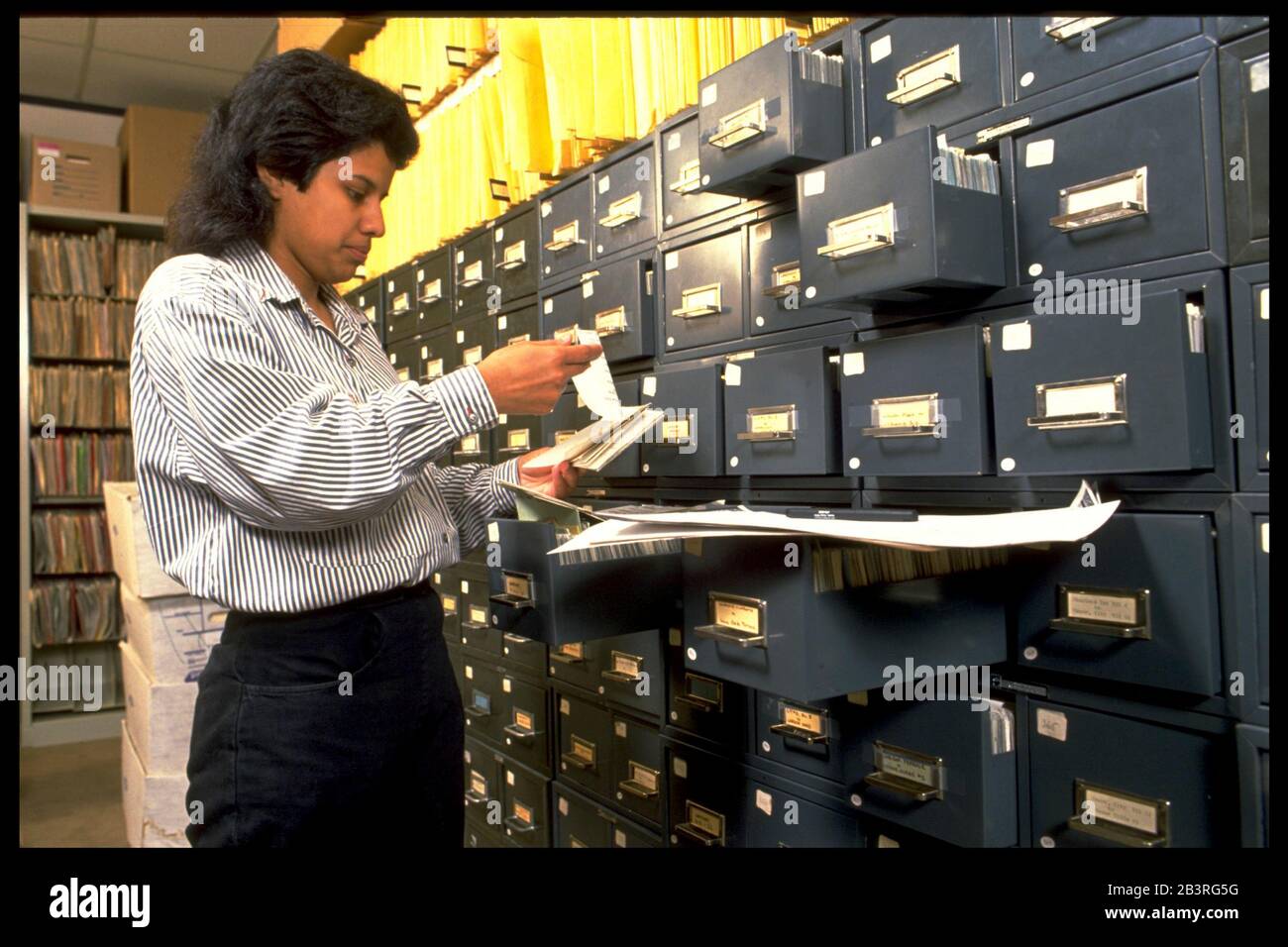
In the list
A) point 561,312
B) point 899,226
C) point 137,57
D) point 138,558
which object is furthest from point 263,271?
point 137,57

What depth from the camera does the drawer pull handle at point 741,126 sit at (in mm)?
1340

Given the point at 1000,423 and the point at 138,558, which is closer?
the point at 1000,423

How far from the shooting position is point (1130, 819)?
103 cm

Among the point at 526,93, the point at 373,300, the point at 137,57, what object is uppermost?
the point at 137,57

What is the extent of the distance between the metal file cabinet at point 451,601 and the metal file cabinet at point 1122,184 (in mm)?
1890

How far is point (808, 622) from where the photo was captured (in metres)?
0.94

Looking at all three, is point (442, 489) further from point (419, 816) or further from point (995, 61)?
point (995, 61)

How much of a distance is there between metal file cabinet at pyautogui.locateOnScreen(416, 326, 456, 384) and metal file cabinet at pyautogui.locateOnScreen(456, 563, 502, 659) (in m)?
0.58

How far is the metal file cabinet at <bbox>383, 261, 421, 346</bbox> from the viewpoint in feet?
9.30

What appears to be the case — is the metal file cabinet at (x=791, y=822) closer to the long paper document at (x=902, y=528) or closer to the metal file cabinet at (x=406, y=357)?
the long paper document at (x=902, y=528)

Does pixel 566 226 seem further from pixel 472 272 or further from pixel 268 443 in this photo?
pixel 268 443

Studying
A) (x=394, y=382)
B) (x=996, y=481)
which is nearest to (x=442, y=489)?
(x=394, y=382)

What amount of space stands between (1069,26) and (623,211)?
3.07 ft

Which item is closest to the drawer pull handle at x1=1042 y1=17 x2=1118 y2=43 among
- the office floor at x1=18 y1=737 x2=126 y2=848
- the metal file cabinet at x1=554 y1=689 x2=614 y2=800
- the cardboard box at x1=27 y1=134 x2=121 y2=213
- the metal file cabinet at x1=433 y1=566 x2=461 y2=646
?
the metal file cabinet at x1=554 y1=689 x2=614 y2=800
